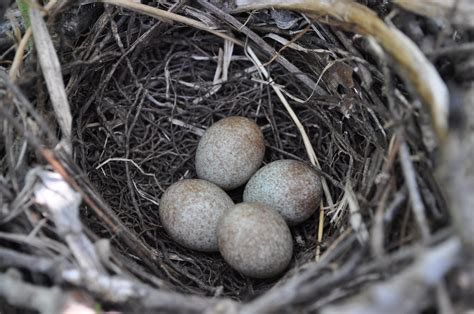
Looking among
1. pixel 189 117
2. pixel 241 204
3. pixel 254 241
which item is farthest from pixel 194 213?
pixel 189 117

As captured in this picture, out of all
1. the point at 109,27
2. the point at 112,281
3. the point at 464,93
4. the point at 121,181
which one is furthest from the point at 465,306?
the point at 109,27

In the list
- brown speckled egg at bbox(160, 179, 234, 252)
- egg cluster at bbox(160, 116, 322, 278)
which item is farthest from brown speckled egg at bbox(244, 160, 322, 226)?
brown speckled egg at bbox(160, 179, 234, 252)

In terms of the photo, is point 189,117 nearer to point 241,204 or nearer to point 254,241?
point 241,204

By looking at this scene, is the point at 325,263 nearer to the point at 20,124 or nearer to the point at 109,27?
the point at 20,124

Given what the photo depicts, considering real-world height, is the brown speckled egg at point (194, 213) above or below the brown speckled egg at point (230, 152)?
below

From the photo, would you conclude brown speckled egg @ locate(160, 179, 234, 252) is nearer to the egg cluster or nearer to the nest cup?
the egg cluster

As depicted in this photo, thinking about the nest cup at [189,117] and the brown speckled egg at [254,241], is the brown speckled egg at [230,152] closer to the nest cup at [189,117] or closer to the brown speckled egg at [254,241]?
the nest cup at [189,117]

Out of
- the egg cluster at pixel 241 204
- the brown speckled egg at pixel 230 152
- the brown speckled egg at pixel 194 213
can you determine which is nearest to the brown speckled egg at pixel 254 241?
the egg cluster at pixel 241 204
